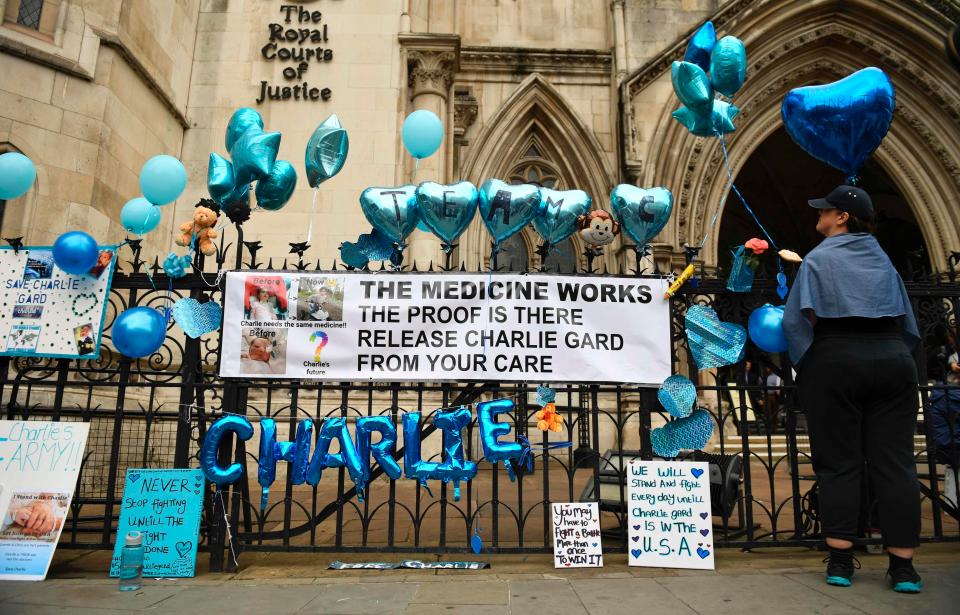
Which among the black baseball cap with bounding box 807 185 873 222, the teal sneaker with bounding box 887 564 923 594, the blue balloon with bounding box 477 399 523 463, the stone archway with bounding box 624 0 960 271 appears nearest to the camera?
the teal sneaker with bounding box 887 564 923 594

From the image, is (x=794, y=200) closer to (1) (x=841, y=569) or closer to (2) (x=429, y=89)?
(2) (x=429, y=89)

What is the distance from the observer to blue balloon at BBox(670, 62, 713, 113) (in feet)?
15.1

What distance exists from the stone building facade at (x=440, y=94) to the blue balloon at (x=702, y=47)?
4.91 m

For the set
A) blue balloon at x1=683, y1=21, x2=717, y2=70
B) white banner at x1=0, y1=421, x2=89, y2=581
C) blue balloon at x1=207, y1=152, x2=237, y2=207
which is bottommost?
white banner at x1=0, y1=421, x2=89, y2=581

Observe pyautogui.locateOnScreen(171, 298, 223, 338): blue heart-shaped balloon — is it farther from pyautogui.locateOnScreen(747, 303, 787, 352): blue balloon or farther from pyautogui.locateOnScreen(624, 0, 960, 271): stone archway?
pyautogui.locateOnScreen(624, 0, 960, 271): stone archway

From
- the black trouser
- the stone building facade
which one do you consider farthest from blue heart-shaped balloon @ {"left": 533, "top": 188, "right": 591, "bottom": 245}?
the stone building facade

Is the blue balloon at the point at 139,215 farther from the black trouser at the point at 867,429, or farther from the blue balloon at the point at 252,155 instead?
the black trouser at the point at 867,429

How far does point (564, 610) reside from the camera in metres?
3.19

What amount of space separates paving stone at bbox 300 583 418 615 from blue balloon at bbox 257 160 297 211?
121 inches

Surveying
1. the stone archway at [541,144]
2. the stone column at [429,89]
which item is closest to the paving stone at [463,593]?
the stone column at [429,89]

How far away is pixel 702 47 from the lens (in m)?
4.93

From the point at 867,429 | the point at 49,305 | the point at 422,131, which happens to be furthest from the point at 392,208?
the point at 867,429

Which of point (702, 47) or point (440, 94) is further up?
point (440, 94)

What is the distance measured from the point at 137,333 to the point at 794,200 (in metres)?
19.0
